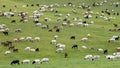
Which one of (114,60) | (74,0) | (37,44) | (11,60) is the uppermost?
(74,0)

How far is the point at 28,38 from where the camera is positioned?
43.4 meters

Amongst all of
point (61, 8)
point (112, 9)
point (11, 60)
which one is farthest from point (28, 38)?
point (112, 9)

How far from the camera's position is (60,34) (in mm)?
46844

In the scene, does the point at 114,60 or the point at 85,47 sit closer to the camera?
the point at 114,60

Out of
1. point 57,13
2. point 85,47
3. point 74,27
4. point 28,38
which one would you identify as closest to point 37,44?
point 28,38

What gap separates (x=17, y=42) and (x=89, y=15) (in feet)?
59.9

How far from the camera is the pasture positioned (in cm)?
3384

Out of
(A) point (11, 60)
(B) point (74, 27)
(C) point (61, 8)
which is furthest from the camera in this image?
(C) point (61, 8)

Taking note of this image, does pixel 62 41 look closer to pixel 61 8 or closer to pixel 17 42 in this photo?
pixel 17 42

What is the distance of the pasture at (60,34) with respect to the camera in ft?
111

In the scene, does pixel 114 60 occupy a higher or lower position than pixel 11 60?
lower

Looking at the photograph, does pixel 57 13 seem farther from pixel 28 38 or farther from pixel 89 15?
pixel 28 38

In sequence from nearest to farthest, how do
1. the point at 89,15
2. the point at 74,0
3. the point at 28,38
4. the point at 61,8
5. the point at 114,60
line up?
the point at 114,60, the point at 28,38, the point at 89,15, the point at 61,8, the point at 74,0

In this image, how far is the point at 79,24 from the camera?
2020 inches
